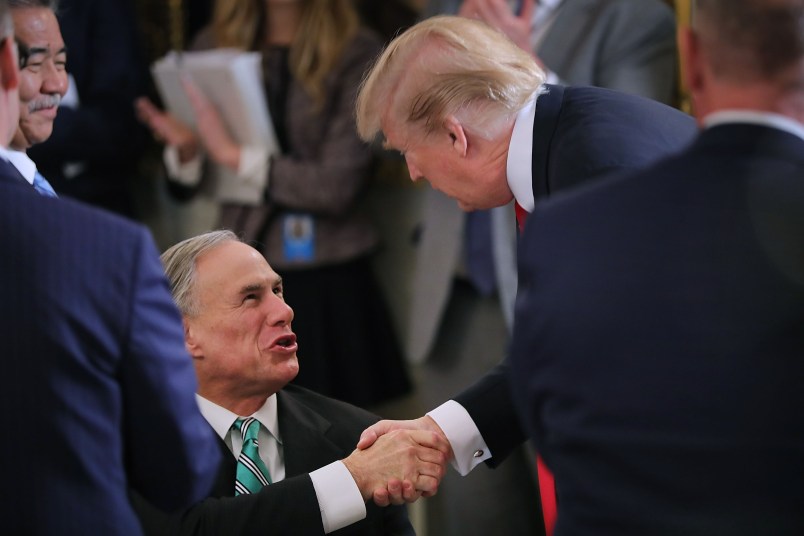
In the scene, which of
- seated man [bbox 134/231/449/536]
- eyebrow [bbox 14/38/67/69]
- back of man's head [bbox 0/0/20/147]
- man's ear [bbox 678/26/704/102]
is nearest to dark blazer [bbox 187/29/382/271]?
seated man [bbox 134/231/449/536]

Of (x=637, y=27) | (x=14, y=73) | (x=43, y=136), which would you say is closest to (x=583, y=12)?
(x=637, y=27)

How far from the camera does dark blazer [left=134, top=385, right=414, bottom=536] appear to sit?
2.46m

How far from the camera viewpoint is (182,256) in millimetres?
2717

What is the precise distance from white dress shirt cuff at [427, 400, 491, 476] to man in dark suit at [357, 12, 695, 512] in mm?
A: 187

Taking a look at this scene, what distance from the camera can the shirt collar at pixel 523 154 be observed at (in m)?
2.40

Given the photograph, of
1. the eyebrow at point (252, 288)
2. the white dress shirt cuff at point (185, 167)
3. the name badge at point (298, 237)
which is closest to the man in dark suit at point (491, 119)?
the eyebrow at point (252, 288)

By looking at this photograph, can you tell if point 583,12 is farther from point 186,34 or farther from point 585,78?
point 186,34

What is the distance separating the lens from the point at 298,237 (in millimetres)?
4211

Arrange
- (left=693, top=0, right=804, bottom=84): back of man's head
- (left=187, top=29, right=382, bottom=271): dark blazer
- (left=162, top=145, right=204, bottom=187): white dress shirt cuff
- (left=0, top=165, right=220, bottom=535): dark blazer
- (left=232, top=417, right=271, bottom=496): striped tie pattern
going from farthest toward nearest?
(left=162, top=145, right=204, bottom=187): white dress shirt cuff → (left=187, top=29, right=382, bottom=271): dark blazer → (left=232, top=417, right=271, bottom=496): striped tie pattern → (left=0, top=165, right=220, bottom=535): dark blazer → (left=693, top=0, right=804, bottom=84): back of man's head

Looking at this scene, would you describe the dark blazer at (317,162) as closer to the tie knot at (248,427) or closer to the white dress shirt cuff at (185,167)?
the white dress shirt cuff at (185,167)

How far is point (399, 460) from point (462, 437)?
0.14 m

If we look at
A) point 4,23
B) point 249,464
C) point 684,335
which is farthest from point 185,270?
point 684,335

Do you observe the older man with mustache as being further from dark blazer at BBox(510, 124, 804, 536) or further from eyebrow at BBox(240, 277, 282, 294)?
dark blazer at BBox(510, 124, 804, 536)

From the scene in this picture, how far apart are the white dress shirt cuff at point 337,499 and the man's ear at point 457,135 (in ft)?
2.09
